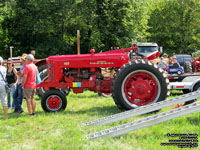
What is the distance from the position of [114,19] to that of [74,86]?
41.4 feet

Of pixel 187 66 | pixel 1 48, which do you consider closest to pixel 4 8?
pixel 1 48

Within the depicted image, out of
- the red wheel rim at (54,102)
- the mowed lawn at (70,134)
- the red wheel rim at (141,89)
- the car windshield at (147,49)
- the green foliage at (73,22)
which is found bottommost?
the mowed lawn at (70,134)

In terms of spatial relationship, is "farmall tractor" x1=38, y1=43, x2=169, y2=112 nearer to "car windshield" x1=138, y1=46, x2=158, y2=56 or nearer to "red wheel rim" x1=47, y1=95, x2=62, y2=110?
"red wheel rim" x1=47, y1=95, x2=62, y2=110

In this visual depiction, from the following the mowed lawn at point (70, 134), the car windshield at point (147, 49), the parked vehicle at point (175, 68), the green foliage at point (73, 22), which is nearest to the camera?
the mowed lawn at point (70, 134)

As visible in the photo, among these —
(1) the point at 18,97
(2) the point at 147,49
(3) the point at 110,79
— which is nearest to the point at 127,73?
(3) the point at 110,79

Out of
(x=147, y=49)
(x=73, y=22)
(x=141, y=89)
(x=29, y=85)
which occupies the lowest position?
(x=141, y=89)

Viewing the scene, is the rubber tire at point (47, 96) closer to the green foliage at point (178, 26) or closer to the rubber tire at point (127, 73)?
the rubber tire at point (127, 73)

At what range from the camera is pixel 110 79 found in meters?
6.67

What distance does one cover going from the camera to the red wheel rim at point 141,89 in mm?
5980

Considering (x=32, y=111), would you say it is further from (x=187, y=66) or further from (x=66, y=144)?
(x=187, y=66)

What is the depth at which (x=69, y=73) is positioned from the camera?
688 centimetres

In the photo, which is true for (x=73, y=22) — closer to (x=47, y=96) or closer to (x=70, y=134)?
(x=47, y=96)

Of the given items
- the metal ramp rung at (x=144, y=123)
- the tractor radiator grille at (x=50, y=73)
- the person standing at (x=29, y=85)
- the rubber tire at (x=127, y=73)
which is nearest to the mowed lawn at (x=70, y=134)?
the metal ramp rung at (x=144, y=123)

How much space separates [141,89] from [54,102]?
2.26 meters
